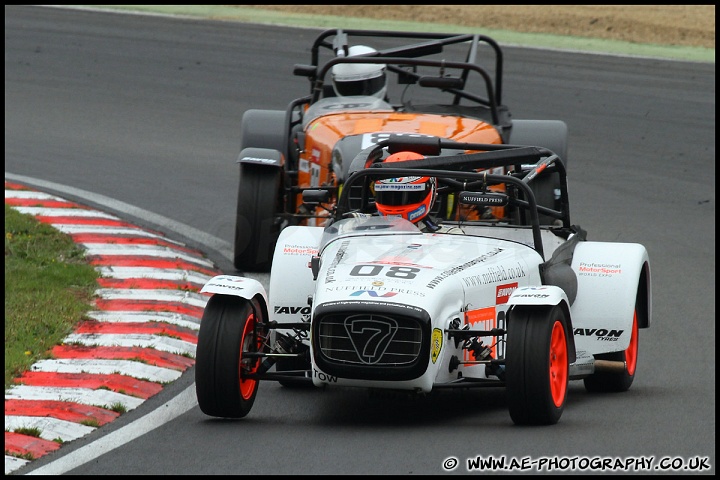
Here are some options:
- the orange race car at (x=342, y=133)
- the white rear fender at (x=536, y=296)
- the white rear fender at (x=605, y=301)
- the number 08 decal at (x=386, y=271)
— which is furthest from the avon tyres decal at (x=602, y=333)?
the orange race car at (x=342, y=133)

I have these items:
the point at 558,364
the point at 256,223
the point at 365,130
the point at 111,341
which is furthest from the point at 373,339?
the point at 365,130

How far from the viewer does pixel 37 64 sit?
20250 millimetres

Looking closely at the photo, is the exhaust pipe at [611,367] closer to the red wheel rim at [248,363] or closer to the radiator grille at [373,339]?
the radiator grille at [373,339]

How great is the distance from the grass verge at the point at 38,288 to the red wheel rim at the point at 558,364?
9.81ft

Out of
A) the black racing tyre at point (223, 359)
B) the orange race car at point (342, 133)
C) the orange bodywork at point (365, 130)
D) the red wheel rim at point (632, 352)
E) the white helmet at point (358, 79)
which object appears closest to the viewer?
the black racing tyre at point (223, 359)

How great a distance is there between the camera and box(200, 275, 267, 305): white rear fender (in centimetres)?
744

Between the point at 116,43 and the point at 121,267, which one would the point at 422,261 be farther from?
the point at 116,43

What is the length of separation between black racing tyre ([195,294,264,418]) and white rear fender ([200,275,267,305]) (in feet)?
0.15

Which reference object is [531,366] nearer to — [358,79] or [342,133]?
[342,133]

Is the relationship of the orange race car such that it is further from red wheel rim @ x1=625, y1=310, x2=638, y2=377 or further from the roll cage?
red wheel rim @ x1=625, y1=310, x2=638, y2=377

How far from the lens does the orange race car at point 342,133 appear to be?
11.3m

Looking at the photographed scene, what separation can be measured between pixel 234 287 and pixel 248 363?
413mm

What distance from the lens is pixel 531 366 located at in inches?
274

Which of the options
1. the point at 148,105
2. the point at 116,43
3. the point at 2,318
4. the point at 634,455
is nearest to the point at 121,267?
the point at 2,318
